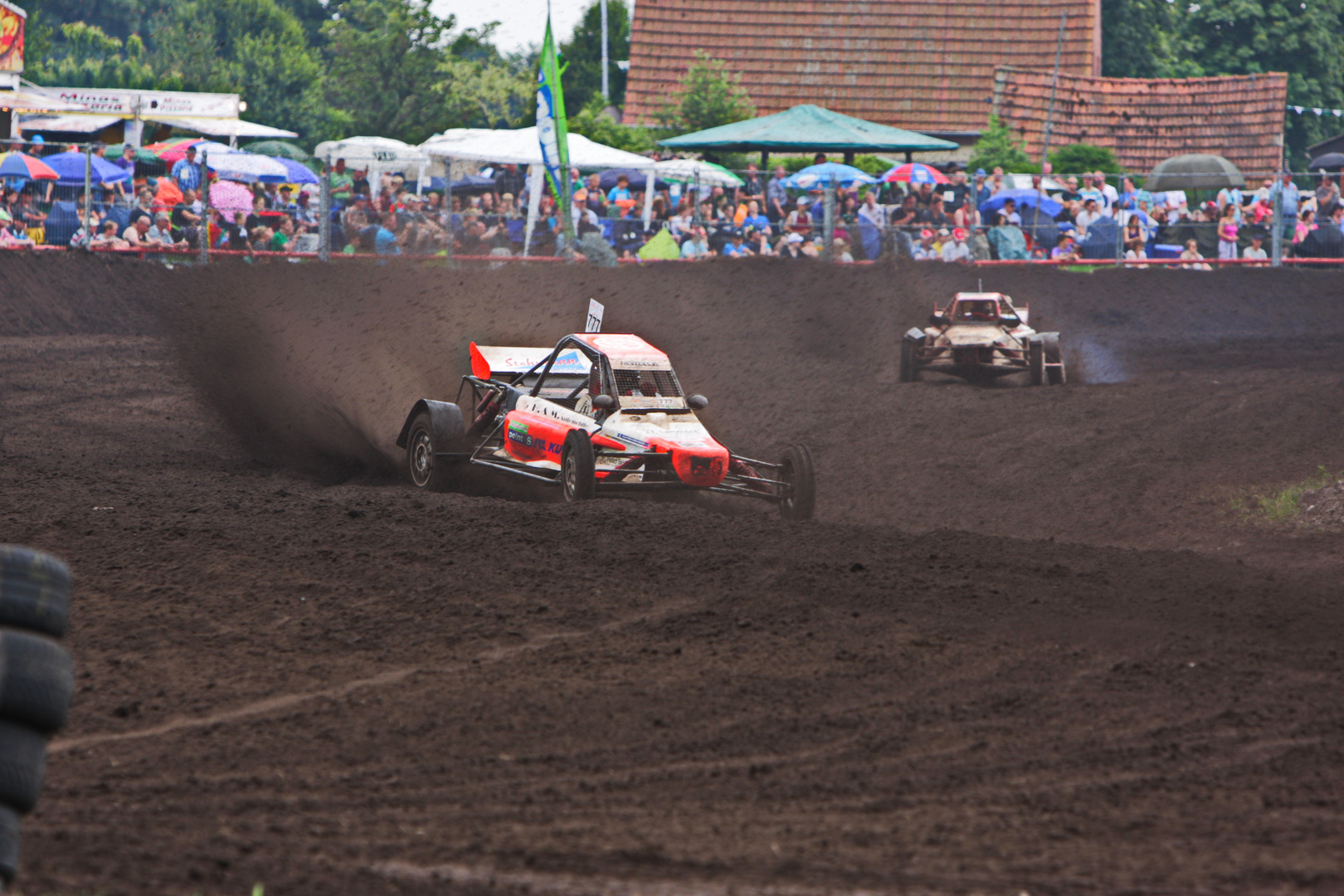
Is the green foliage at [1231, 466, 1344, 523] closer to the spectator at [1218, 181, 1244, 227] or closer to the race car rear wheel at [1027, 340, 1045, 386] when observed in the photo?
the race car rear wheel at [1027, 340, 1045, 386]

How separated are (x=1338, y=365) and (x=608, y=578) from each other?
45.3 ft

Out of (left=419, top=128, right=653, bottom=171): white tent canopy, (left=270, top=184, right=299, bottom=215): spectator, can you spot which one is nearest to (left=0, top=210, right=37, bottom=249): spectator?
(left=270, top=184, right=299, bottom=215): spectator

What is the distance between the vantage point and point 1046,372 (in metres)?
18.0

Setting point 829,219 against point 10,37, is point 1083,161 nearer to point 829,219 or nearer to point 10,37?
point 829,219

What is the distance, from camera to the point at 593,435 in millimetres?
10758

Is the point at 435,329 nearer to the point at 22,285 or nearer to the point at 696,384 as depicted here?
the point at 696,384

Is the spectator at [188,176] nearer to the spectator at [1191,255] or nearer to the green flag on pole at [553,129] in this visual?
the green flag on pole at [553,129]

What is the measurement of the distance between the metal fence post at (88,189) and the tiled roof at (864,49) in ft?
58.1

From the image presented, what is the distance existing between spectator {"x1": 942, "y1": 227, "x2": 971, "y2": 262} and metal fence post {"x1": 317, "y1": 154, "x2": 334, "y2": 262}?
9.80 meters

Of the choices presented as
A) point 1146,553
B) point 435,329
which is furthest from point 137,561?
point 435,329

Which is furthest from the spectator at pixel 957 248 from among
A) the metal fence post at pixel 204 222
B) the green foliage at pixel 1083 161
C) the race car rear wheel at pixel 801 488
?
the race car rear wheel at pixel 801 488

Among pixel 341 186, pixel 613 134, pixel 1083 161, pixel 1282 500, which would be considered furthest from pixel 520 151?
pixel 1282 500

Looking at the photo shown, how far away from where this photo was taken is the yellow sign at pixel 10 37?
3291 centimetres

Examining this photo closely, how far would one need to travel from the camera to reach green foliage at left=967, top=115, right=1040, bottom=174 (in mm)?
29406
